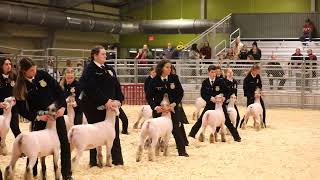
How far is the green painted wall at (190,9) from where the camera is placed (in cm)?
3080

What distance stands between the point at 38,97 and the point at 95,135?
105cm

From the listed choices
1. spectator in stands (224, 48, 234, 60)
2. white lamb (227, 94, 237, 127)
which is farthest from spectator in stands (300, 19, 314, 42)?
white lamb (227, 94, 237, 127)

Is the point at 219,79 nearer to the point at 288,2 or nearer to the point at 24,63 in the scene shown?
the point at 24,63

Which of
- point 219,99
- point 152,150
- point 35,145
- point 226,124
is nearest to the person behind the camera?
point 35,145

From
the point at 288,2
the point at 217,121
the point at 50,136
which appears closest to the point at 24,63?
the point at 50,136

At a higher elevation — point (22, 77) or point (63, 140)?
point (22, 77)

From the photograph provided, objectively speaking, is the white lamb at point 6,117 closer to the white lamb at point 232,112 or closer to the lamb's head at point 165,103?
the lamb's head at point 165,103

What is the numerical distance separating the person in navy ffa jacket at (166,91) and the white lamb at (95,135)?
1395 millimetres

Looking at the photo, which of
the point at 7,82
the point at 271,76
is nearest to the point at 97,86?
the point at 7,82

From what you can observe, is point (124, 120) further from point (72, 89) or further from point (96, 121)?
point (96, 121)

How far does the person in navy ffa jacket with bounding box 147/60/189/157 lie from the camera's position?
29.1 feet

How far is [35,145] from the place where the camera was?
6.04 m

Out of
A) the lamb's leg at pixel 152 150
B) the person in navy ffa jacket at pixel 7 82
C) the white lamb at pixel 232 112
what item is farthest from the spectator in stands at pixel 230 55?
the lamb's leg at pixel 152 150

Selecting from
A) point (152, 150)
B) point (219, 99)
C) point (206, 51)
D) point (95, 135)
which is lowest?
point (152, 150)
